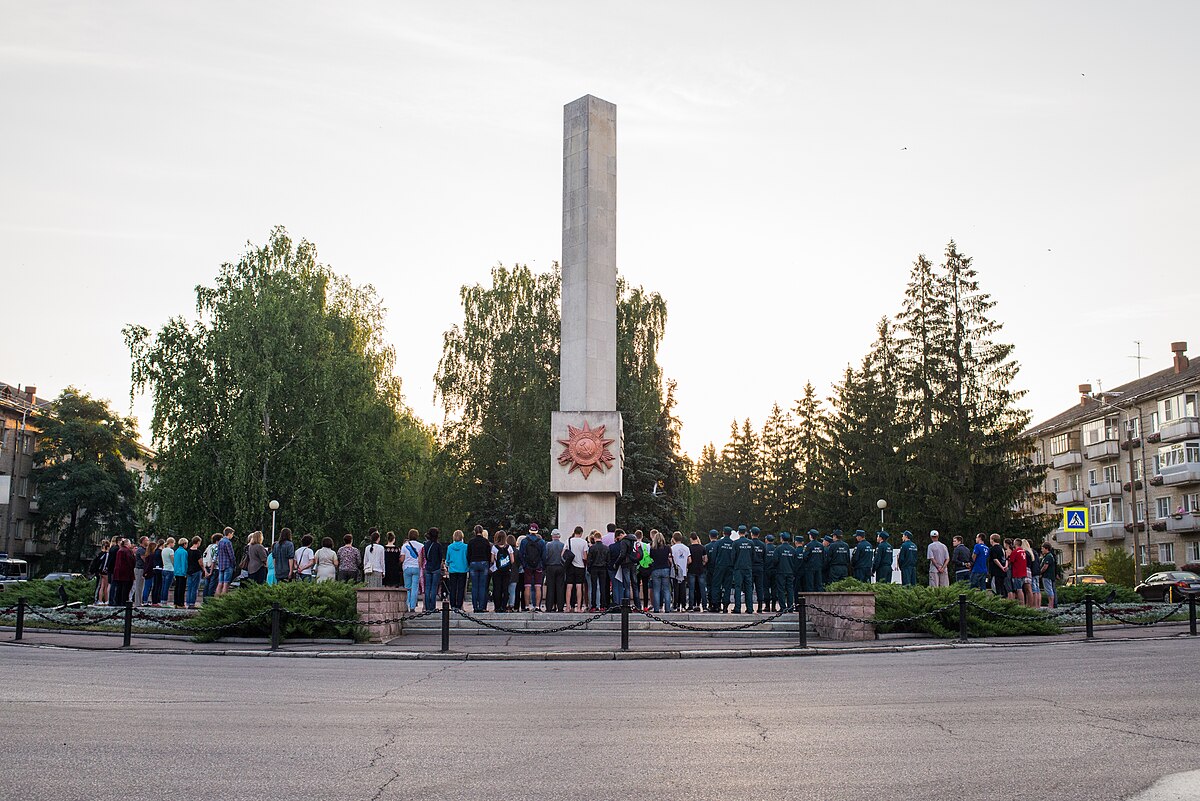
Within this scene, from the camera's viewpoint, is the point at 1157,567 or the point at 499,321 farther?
the point at 1157,567

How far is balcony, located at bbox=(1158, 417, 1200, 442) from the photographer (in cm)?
6319

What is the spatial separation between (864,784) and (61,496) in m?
72.3

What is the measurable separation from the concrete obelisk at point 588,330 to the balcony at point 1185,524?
4574cm

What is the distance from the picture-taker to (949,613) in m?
21.0

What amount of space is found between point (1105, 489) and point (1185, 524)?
9.52 meters

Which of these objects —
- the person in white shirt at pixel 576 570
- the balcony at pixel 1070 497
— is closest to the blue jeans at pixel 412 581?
the person in white shirt at pixel 576 570

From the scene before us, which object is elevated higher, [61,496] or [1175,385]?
[1175,385]

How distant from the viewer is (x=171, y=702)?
1119 cm

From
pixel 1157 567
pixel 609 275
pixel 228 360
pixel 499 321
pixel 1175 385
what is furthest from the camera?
pixel 1175 385

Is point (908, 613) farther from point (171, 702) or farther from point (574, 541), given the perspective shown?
point (171, 702)

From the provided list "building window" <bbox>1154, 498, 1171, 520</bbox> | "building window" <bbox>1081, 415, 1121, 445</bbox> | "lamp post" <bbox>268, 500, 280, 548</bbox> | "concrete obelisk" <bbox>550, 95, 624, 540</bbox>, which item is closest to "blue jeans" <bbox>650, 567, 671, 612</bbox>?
"concrete obelisk" <bbox>550, 95, 624, 540</bbox>

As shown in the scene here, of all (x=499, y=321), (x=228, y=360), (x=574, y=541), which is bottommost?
(x=574, y=541)

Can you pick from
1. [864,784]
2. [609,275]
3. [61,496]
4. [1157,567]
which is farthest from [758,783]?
[61,496]

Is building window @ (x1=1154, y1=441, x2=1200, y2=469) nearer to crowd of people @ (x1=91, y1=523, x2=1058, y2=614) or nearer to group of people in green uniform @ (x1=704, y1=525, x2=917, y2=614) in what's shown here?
crowd of people @ (x1=91, y1=523, x2=1058, y2=614)
